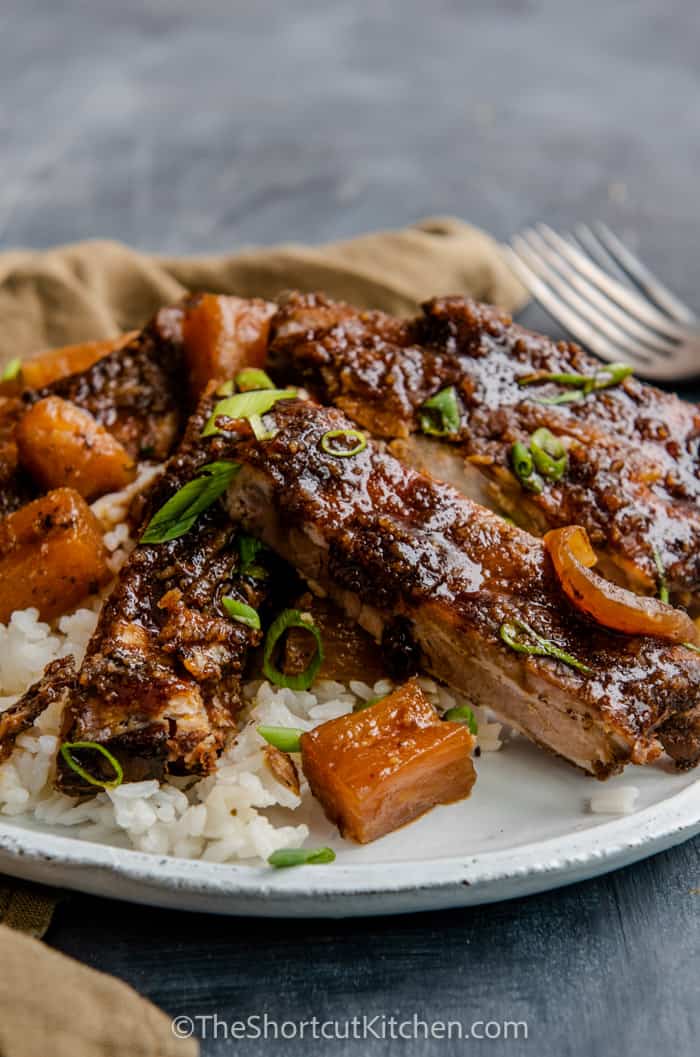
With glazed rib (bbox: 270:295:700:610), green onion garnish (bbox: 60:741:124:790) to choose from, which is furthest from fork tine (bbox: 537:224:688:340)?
green onion garnish (bbox: 60:741:124:790)

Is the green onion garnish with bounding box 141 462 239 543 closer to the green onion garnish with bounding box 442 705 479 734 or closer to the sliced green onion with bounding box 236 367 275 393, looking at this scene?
the sliced green onion with bounding box 236 367 275 393

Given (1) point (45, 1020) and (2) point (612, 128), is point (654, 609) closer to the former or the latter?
(1) point (45, 1020)

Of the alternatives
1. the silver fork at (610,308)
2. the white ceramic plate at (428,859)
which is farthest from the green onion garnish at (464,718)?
the silver fork at (610,308)

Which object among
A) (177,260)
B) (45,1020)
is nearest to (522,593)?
(45,1020)

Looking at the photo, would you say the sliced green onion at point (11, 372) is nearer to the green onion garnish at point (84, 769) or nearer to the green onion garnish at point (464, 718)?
the green onion garnish at point (84, 769)

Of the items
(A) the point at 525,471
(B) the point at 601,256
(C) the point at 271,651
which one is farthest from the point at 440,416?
(B) the point at 601,256
